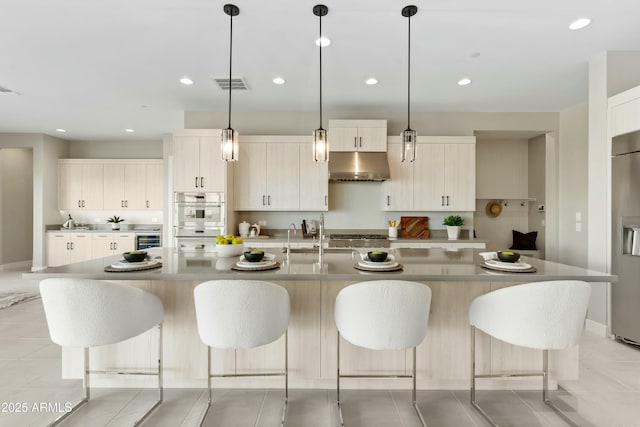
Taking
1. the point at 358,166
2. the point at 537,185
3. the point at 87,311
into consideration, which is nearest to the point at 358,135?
the point at 358,166

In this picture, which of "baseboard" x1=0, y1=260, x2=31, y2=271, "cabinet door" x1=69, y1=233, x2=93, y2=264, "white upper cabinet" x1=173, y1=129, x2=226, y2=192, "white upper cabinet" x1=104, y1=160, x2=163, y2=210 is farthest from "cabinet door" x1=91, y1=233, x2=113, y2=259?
"white upper cabinet" x1=173, y1=129, x2=226, y2=192

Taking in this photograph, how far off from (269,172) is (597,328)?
13.7ft

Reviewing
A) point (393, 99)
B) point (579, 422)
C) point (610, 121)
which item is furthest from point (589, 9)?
point (579, 422)

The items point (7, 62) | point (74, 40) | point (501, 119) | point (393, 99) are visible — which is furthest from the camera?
point (501, 119)

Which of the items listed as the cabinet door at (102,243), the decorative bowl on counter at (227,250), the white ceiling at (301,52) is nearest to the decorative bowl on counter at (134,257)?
the decorative bowl on counter at (227,250)

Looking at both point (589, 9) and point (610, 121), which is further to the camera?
point (610, 121)

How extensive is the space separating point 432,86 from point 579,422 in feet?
11.1

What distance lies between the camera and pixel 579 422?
1.90 meters

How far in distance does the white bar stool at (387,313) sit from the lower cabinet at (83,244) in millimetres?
6075

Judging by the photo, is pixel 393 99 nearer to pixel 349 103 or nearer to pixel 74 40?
pixel 349 103

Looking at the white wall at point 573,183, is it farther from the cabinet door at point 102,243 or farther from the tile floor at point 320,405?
the cabinet door at point 102,243

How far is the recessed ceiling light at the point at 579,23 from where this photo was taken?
2.60 meters

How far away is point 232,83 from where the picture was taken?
12.5 ft

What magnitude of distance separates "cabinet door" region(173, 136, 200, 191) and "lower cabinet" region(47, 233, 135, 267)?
2.79 m
